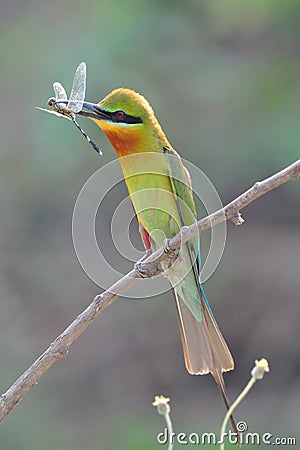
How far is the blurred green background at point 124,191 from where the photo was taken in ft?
12.4

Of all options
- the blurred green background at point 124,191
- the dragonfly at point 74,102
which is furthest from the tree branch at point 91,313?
the blurred green background at point 124,191

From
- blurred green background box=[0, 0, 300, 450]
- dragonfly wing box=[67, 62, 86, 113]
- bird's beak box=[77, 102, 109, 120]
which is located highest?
dragonfly wing box=[67, 62, 86, 113]

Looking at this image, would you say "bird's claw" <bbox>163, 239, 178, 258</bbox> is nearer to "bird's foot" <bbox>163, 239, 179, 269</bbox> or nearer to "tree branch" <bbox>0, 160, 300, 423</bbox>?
"bird's foot" <bbox>163, 239, 179, 269</bbox>

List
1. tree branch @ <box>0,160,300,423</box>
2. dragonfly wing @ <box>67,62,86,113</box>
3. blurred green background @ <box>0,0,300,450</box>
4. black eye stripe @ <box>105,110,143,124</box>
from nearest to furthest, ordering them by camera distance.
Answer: tree branch @ <box>0,160,300,423</box> < dragonfly wing @ <box>67,62,86,113</box> < black eye stripe @ <box>105,110,143,124</box> < blurred green background @ <box>0,0,300,450</box>

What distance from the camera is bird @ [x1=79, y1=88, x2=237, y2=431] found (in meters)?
2.03

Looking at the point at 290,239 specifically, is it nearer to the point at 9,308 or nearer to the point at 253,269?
the point at 253,269

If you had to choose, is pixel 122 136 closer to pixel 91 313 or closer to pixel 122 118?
pixel 122 118

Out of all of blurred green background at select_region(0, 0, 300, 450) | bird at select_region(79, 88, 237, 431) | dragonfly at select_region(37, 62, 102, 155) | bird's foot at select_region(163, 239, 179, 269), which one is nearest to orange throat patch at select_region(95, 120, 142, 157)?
bird at select_region(79, 88, 237, 431)

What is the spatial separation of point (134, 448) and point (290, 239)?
50.4 inches

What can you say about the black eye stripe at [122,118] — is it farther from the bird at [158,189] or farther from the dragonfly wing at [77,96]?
the dragonfly wing at [77,96]

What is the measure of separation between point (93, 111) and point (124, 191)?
2.04m

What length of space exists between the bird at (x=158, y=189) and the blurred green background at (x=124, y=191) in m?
1.55

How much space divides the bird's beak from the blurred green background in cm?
167

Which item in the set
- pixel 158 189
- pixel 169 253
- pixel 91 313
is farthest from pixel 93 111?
pixel 91 313
